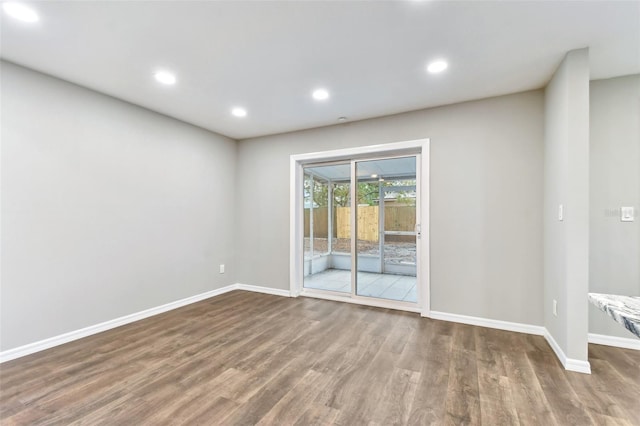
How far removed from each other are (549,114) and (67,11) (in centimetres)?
407

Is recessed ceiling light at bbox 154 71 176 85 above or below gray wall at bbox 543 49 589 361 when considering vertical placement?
above

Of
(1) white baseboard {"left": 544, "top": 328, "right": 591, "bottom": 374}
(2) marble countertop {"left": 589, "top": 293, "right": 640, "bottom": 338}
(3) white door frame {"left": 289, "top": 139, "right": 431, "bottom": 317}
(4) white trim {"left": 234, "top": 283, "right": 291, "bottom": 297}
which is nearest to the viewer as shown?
(2) marble countertop {"left": 589, "top": 293, "right": 640, "bottom": 338}

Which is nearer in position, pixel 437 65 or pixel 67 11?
pixel 67 11

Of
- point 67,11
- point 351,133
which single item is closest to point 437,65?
point 351,133

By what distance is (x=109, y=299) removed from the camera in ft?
10.3

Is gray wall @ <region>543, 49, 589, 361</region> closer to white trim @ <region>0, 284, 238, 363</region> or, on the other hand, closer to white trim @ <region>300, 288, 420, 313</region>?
white trim @ <region>300, 288, 420, 313</region>

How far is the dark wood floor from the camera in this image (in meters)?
1.78

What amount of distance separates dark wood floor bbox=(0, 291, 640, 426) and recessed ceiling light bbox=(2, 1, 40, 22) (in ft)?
8.41

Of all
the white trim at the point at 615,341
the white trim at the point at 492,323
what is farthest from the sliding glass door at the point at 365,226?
the white trim at the point at 615,341

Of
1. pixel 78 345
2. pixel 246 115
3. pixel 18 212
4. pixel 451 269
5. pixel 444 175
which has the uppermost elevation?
pixel 246 115

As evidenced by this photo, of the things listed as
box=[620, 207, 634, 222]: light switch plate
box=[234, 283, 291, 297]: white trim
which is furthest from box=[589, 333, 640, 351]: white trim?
box=[234, 283, 291, 297]: white trim

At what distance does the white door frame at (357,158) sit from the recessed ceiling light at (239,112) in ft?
3.34

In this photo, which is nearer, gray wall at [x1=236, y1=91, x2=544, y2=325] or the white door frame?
gray wall at [x1=236, y1=91, x2=544, y2=325]

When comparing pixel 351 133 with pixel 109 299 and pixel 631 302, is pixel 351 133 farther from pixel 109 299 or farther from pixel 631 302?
pixel 109 299
